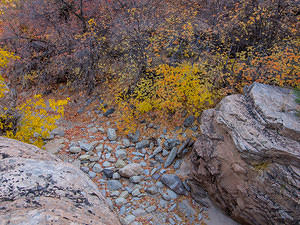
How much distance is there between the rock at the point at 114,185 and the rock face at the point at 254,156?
2617mm

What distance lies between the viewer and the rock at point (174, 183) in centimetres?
627

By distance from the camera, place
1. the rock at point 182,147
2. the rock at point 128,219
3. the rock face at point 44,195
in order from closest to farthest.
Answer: the rock face at point 44,195, the rock at point 128,219, the rock at point 182,147

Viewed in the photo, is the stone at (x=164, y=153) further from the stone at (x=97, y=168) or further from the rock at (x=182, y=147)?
the stone at (x=97, y=168)

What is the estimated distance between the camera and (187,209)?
589 cm

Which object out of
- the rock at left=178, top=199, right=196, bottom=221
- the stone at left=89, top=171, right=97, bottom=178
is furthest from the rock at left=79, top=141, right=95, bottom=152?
the rock at left=178, top=199, right=196, bottom=221

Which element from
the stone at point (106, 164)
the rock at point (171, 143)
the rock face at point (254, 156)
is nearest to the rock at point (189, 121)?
the rock at point (171, 143)

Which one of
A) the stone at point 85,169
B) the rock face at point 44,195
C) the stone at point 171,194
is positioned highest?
the rock face at point 44,195

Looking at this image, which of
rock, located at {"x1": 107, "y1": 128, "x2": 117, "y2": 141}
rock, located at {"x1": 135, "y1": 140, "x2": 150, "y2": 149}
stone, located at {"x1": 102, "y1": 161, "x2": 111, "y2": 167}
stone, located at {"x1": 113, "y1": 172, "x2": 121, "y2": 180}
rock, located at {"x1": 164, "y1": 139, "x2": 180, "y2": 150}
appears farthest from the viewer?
rock, located at {"x1": 107, "y1": 128, "x2": 117, "y2": 141}

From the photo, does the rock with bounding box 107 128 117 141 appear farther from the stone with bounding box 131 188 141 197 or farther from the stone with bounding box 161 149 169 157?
the stone with bounding box 131 188 141 197

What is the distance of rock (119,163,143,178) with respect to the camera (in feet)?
21.7

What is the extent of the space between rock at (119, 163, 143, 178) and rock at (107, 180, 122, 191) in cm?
33

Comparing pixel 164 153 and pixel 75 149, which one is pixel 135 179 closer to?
pixel 164 153

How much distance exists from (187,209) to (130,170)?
86.7 inches

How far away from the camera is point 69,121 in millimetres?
9656
